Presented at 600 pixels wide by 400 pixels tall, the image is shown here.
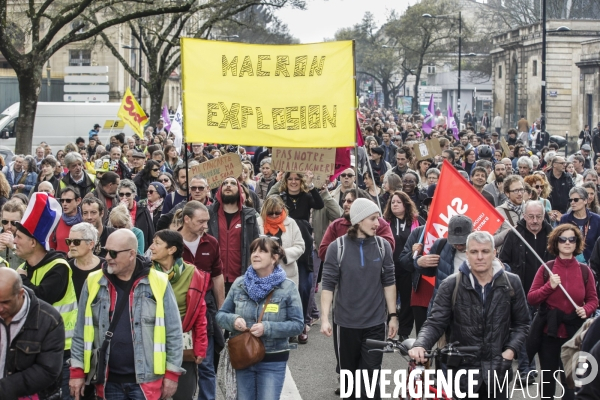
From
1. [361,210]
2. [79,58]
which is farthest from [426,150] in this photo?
[79,58]

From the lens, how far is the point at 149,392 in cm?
585

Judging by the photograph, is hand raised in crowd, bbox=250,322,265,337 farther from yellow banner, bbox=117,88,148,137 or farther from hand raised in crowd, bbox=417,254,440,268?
yellow banner, bbox=117,88,148,137

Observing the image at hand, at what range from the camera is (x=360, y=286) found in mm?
7551

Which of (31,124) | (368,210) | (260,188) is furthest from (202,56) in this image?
(31,124)

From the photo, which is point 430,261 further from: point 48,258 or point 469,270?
point 48,258

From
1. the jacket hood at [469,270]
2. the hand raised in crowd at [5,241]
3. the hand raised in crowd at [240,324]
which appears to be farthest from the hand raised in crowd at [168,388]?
the hand raised in crowd at [5,241]

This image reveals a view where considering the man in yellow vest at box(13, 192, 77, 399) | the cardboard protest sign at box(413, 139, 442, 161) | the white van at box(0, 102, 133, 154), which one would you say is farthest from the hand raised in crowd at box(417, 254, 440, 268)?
the white van at box(0, 102, 133, 154)

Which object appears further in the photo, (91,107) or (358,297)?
(91,107)

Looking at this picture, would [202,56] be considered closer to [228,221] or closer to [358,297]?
[228,221]

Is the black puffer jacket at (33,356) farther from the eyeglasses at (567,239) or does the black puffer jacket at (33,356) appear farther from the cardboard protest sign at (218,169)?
the cardboard protest sign at (218,169)

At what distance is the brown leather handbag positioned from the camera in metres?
6.38

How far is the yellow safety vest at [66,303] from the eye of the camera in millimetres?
6355

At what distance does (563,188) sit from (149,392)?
10763mm

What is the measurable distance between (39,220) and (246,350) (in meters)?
1.59
